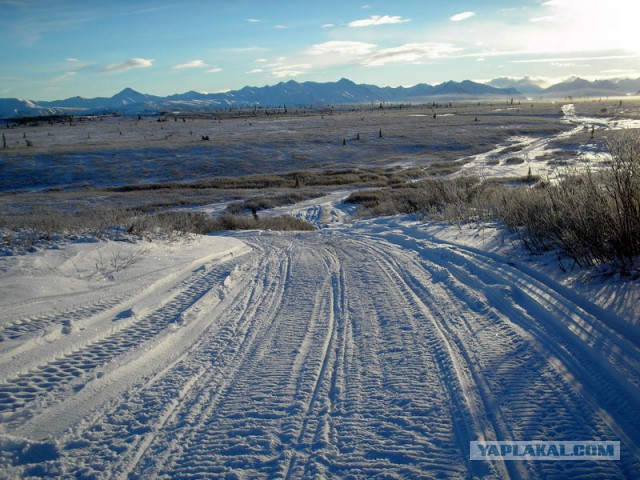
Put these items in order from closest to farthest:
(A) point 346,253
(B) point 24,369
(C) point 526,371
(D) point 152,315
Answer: (C) point 526,371
(B) point 24,369
(D) point 152,315
(A) point 346,253

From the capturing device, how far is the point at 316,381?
451cm

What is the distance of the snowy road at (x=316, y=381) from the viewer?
135 inches

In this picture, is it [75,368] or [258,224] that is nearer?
[75,368]

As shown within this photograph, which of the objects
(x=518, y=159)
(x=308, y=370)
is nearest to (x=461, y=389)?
(x=308, y=370)

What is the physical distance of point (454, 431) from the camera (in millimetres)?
3615

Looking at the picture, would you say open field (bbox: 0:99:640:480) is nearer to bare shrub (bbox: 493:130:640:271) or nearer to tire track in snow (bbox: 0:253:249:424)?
tire track in snow (bbox: 0:253:249:424)

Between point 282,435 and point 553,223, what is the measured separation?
6.15m

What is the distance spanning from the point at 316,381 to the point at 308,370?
25 centimetres

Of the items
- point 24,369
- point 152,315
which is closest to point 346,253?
point 152,315

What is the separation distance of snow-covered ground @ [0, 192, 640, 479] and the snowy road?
18mm

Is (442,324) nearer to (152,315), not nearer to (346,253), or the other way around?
(152,315)

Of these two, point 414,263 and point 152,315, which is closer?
point 152,315

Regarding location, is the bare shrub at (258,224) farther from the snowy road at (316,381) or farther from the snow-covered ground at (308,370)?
the snowy road at (316,381)

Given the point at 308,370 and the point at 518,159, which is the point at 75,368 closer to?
the point at 308,370
